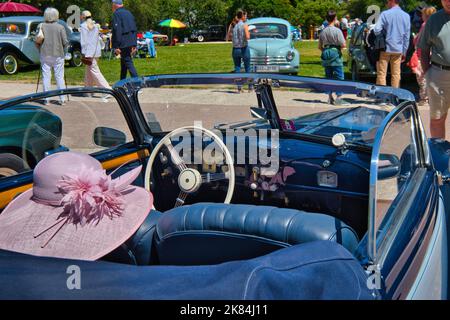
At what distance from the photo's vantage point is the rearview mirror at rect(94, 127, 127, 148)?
12.1ft

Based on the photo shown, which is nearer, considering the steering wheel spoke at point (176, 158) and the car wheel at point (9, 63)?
the steering wheel spoke at point (176, 158)

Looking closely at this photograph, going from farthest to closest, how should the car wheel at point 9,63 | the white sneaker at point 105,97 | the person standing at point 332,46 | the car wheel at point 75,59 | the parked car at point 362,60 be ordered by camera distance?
the car wheel at point 75,59
the car wheel at point 9,63
the parked car at point 362,60
the person standing at point 332,46
the white sneaker at point 105,97

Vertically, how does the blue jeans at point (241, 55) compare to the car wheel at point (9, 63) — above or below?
above

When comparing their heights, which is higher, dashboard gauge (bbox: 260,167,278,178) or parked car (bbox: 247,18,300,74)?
parked car (bbox: 247,18,300,74)

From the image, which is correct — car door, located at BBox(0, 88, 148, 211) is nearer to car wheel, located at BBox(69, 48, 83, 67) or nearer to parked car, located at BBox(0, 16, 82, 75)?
parked car, located at BBox(0, 16, 82, 75)

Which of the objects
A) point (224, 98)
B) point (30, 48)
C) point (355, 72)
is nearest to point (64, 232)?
point (224, 98)

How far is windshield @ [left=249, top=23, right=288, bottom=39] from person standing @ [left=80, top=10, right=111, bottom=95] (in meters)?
6.18

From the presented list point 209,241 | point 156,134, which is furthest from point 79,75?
point 209,241

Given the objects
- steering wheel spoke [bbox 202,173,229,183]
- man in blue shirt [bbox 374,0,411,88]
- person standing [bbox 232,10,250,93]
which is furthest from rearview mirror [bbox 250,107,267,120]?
person standing [bbox 232,10,250,93]

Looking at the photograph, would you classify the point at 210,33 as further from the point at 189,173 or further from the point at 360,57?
the point at 189,173

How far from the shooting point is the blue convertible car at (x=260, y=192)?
1438 mm

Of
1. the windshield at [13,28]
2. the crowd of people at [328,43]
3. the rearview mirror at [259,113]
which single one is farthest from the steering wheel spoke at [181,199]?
the windshield at [13,28]

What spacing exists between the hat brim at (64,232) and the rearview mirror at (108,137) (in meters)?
1.64

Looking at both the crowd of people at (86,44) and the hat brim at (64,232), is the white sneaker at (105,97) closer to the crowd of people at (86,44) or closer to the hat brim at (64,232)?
the hat brim at (64,232)
